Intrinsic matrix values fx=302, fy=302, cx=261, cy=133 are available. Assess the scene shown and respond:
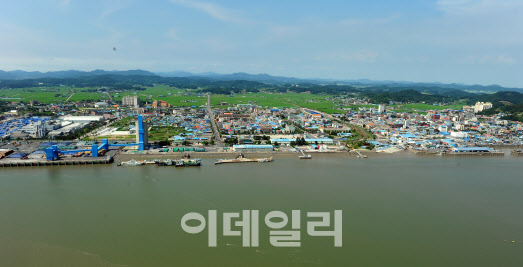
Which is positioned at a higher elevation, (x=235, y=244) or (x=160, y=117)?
(x=160, y=117)

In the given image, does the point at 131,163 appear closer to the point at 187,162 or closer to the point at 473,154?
the point at 187,162

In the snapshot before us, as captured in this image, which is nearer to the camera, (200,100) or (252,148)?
(252,148)

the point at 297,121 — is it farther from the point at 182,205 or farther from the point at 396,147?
the point at 182,205

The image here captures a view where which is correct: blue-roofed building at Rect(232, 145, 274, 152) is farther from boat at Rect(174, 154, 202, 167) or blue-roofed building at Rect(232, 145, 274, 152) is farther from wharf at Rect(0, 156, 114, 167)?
wharf at Rect(0, 156, 114, 167)

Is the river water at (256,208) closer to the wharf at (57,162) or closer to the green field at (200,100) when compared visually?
the wharf at (57,162)

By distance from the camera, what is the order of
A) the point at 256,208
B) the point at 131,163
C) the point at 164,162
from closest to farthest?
the point at 256,208 < the point at 131,163 < the point at 164,162

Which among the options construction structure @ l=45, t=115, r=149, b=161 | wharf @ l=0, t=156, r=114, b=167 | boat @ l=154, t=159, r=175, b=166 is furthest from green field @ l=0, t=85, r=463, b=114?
wharf @ l=0, t=156, r=114, b=167

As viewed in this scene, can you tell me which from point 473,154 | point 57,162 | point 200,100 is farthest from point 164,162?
point 200,100

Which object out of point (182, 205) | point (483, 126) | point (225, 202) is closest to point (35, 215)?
point (182, 205)
